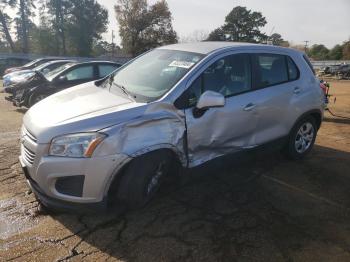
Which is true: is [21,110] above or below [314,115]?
below

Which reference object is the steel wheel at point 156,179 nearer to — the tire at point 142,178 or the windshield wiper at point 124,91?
the tire at point 142,178

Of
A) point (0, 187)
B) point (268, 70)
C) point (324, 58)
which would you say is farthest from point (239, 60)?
point (324, 58)

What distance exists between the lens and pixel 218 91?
4.19m

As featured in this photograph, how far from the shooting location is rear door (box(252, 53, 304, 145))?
15.4 ft

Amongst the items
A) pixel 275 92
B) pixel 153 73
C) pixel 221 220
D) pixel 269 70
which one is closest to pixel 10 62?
pixel 153 73

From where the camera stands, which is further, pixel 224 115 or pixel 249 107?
pixel 249 107

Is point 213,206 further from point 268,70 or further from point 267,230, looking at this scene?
point 268,70

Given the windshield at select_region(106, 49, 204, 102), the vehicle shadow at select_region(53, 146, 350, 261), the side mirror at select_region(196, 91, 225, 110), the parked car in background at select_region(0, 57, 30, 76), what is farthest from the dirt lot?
Answer: the parked car in background at select_region(0, 57, 30, 76)

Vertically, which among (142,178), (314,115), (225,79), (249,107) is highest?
(225,79)

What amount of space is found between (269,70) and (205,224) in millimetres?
2360

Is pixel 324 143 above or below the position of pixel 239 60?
below

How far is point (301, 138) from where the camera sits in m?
5.74

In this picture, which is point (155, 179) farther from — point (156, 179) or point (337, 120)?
point (337, 120)

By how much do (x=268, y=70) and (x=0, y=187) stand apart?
373cm
